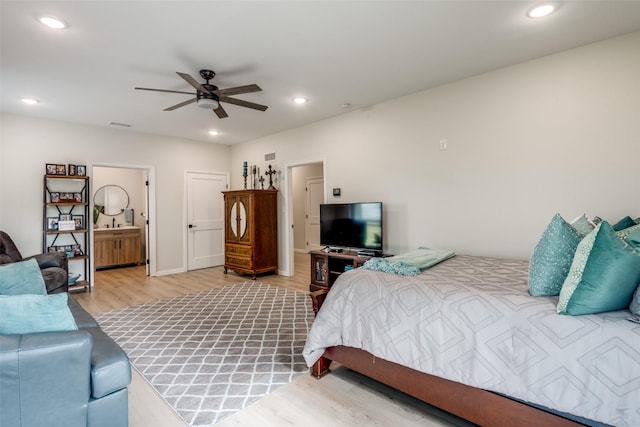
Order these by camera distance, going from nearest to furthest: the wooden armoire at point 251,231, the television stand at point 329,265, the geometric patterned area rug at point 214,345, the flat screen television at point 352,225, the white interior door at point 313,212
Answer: the geometric patterned area rug at point 214,345, the flat screen television at point 352,225, the television stand at point 329,265, the wooden armoire at point 251,231, the white interior door at point 313,212

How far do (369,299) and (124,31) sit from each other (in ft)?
9.00

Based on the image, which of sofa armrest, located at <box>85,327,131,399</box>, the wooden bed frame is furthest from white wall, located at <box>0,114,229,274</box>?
the wooden bed frame

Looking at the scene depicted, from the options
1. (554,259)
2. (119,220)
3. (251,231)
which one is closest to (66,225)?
(119,220)

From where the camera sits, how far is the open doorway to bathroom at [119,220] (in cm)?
643

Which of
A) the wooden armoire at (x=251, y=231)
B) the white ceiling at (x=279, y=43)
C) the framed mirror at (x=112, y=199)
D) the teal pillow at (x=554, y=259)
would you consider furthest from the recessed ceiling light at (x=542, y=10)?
the framed mirror at (x=112, y=199)

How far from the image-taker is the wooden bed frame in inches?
57.8

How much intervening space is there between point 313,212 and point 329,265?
3851 millimetres

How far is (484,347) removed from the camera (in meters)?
1.57

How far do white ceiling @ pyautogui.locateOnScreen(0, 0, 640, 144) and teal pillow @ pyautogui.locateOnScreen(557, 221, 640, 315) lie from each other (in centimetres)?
181

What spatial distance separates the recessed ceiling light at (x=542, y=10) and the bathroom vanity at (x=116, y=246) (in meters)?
7.39

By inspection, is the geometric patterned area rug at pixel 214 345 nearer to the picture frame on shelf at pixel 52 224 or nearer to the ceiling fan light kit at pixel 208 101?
the picture frame on shelf at pixel 52 224

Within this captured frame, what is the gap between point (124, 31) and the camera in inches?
96.6

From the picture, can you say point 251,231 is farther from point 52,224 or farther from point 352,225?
point 52,224

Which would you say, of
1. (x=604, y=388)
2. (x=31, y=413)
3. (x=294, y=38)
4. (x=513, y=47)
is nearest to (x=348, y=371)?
(x=604, y=388)
